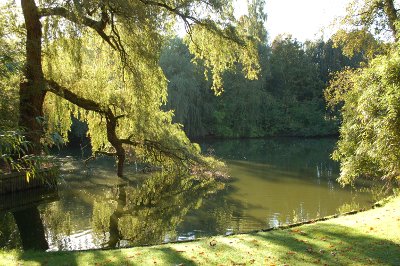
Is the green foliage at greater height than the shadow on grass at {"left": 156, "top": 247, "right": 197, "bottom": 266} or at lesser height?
greater

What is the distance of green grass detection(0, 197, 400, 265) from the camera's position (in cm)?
522

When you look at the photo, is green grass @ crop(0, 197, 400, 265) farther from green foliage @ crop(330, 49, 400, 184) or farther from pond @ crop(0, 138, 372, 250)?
pond @ crop(0, 138, 372, 250)

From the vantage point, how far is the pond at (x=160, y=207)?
8891 millimetres

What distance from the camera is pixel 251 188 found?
48.8ft

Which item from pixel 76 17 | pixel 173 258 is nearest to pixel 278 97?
pixel 76 17

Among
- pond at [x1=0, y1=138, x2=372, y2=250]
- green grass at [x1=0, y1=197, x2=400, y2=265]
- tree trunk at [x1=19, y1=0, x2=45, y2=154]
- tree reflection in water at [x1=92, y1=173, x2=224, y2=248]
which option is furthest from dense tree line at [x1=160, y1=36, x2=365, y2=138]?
green grass at [x1=0, y1=197, x2=400, y2=265]

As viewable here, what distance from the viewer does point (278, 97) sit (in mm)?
45406

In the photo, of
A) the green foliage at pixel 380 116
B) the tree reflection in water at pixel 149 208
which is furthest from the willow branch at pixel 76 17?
the green foliage at pixel 380 116

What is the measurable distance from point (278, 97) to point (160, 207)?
35.6 meters

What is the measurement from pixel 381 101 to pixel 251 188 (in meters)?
9.51

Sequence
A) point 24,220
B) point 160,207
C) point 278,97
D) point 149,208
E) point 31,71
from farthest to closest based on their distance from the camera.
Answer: point 278,97, point 160,207, point 149,208, point 31,71, point 24,220

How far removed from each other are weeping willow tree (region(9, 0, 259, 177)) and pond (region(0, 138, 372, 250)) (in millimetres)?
1541

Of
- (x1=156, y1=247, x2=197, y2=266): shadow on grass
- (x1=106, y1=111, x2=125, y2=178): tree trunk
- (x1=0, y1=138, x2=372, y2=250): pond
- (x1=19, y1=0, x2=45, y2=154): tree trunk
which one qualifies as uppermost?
(x1=19, y1=0, x2=45, y2=154): tree trunk

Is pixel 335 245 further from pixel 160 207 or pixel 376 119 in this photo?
pixel 160 207
